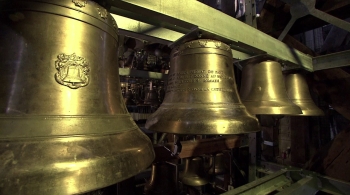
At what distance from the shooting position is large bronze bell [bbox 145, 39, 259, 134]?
0.83 metres

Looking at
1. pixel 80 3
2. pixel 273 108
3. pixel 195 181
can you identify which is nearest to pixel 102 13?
pixel 80 3

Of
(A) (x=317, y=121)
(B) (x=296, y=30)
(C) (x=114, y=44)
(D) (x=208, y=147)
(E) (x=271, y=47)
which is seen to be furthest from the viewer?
(A) (x=317, y=121)

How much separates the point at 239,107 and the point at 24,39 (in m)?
0.88

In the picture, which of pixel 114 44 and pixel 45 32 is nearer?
pixel 45 32

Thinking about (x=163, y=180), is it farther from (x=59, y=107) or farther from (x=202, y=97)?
(x=59, y=107)

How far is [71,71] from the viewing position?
553 millimetres

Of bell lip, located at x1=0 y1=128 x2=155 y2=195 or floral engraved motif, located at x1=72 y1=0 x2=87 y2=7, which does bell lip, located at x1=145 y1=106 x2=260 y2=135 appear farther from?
floral engraved motif, located at x1=72 y1=0 x2=87 y2=7

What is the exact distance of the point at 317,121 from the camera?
11.3 ft

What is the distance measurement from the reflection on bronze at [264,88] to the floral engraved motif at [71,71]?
3.59 feet

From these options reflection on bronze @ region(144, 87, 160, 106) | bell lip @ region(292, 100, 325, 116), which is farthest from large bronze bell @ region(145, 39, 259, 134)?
reflection on bronze @ region(144, 87, 160, 106)

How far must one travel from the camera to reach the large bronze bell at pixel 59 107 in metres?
0.42

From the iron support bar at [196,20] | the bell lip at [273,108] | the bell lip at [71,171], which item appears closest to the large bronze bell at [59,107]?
the bell lip at [71,171]

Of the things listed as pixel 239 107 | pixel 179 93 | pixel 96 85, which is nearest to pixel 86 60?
pixel 96 85

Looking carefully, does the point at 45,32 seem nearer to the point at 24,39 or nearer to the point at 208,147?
the point at 24,39
